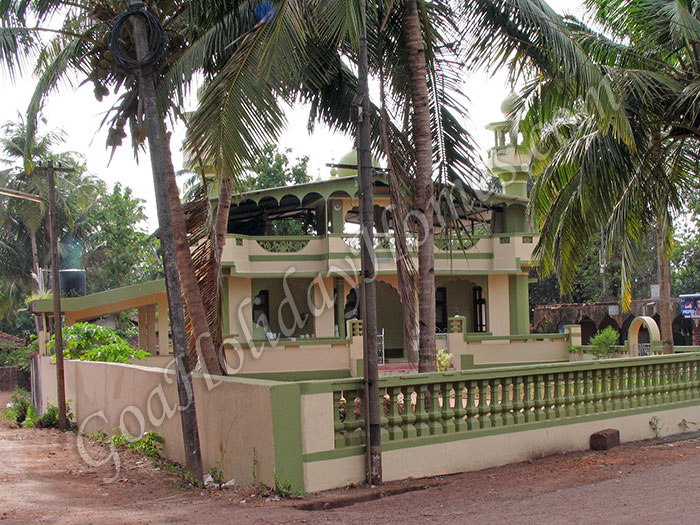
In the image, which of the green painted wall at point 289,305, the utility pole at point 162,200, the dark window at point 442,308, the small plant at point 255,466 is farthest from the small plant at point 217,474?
the dark window at point 442,308

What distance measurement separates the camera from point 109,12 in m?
10.0

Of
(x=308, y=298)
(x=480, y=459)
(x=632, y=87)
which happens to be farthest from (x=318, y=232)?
(x=480, y=459)

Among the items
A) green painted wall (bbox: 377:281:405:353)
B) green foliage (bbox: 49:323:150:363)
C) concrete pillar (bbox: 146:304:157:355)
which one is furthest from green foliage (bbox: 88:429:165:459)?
green painted wall (bbox: 377:281:405:353)

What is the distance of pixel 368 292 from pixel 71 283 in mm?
18270

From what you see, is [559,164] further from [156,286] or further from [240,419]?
[156,286]

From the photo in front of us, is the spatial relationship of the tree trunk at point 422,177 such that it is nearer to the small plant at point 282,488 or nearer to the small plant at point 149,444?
the small plant at point 282,488

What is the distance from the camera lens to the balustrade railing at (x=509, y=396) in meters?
7.80

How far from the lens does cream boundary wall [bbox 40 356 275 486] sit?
7.23 m

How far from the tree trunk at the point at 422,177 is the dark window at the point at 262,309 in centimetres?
1405

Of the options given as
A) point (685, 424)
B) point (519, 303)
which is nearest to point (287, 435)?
point (685, 424)

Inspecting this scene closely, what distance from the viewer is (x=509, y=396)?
8.98 meters

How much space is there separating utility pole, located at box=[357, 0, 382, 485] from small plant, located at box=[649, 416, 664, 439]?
5003mm

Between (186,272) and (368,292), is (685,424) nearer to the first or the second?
(368,292)

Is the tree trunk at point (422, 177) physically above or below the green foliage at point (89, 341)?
above
